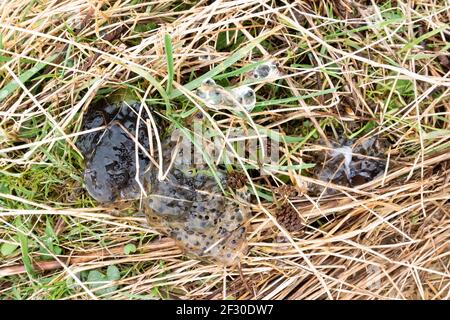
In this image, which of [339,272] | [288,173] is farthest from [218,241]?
[339,272]

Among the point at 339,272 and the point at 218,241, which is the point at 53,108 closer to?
the point at 218,241

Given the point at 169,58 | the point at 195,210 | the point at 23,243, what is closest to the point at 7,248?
the point at 23,243

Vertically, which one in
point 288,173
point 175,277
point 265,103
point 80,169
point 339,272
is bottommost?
point 339,272

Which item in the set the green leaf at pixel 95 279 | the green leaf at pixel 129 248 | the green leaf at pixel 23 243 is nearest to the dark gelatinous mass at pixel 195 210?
the green leaf at pixel 129 248

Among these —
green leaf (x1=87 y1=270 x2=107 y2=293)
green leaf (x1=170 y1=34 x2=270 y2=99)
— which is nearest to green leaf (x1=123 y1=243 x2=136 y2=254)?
green leaf (x1=87 y1=270 x2=107 y2=293)

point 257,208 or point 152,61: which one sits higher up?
point 152,61

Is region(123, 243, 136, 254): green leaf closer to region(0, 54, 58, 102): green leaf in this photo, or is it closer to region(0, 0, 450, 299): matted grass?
region(0, 0, 450, 299): matted grass
